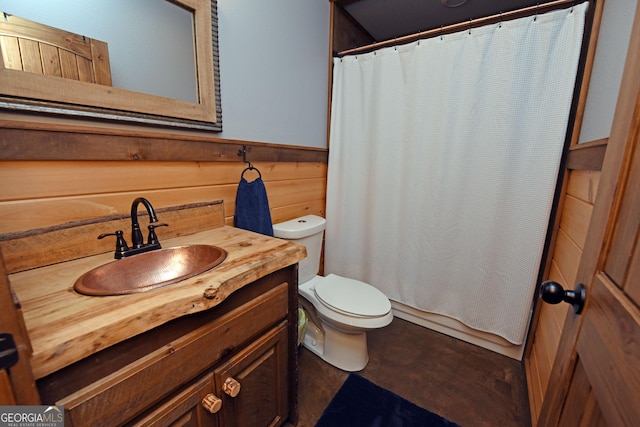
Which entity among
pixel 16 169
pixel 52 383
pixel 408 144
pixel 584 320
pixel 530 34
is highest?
pixel 530 34

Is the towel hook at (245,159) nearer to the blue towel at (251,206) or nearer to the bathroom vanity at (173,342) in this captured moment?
the blue towel at (251,206)

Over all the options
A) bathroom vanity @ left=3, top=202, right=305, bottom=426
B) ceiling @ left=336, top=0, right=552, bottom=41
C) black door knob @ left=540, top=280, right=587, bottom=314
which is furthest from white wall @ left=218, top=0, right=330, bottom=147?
black door knob @ left=540, top=280, right=587, bottom=314

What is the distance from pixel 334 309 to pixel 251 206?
68cm

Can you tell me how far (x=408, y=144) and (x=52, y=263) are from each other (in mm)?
1764

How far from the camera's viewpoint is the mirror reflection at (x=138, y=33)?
2.62ft

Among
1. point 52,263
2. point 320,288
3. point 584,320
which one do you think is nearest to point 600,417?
point 584,320

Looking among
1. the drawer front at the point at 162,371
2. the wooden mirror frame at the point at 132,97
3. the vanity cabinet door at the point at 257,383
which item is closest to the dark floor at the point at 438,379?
the vanity cabinet door at the point at 257,383

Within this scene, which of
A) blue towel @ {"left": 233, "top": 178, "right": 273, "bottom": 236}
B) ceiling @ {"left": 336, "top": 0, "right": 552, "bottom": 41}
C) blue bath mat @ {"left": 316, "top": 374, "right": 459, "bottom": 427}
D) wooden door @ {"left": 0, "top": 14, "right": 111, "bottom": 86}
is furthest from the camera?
ceiling @ {"left": 336, "top": 0, "right": 552, "bottom": 41}

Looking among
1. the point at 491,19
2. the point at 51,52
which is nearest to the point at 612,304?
the point at 51,52

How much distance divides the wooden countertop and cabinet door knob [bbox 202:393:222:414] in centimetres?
29

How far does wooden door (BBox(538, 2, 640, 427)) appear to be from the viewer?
0.37 m

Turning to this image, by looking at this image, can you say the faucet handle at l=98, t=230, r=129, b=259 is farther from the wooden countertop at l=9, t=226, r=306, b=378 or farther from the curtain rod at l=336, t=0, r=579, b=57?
the curtain rod at l=336, t=0, r=579, b=57

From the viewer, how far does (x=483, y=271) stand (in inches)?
62.2

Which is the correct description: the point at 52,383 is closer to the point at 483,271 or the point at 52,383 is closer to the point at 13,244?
the point at 13,244
